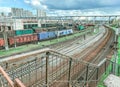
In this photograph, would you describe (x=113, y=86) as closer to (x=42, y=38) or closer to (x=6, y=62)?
(x=6, y=62)

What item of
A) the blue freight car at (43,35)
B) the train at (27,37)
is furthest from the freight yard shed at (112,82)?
the blue freight car at (43,35)

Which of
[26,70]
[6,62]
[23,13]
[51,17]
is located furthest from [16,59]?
[23,13]

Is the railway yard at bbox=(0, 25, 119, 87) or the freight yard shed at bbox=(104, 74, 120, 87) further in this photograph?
the freight yard shed at bbox=(104, 74, 120, 87)

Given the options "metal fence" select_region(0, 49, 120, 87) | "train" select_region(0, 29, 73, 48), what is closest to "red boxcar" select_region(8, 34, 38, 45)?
"train" select_region(0, 29, 73, 48)

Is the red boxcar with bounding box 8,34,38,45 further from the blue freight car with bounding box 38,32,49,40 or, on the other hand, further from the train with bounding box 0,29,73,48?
the blue freight car with bounding box 38,32,49,40

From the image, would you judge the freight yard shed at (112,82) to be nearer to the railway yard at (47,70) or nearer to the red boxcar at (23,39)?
the railway yard at (47,70)

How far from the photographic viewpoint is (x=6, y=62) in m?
3.60

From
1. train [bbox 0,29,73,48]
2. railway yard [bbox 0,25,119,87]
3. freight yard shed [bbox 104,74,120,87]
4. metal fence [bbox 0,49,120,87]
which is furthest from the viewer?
train [bbox 0,29,73,48]

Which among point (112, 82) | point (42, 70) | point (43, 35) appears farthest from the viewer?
point (43, 35)

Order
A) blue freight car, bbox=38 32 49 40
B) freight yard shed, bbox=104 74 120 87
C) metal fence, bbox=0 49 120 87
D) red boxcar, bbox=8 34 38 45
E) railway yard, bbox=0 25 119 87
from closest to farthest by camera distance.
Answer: railway yard, bbox=0 25 119 87, metal fence, bbox=0 49 120 87, freight yard shed, bbox=104 74 120 87, red boxcar, bbox=8 34 38 45, blue freight car, bbox=38 32 49 40

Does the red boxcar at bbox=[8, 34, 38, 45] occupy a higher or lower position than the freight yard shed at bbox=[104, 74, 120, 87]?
higher

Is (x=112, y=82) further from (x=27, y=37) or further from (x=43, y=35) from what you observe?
(x=43, y=35)

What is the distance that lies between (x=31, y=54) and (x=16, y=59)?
0.45 meters

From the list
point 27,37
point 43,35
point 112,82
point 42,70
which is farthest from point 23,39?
point 112,82
